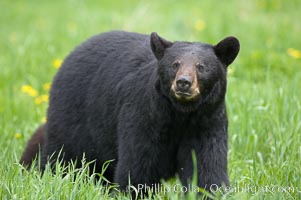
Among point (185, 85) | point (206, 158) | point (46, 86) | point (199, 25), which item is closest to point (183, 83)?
point (185, 85)

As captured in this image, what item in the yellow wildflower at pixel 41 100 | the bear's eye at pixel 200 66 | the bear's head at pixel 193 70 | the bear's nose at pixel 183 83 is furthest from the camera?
the yellow wildflower at pixel 41 100

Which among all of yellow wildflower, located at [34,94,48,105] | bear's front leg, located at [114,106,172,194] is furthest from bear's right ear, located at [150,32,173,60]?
yellow wildflower, located at [34,94,48,105]

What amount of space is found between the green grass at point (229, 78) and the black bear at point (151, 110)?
0.29 metres

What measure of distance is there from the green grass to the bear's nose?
78 cm

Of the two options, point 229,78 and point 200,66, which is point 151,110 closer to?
point 200,66

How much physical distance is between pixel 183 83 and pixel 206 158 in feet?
2.33

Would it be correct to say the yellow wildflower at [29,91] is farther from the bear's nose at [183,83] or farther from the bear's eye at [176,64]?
the bear's nose at [183,83]

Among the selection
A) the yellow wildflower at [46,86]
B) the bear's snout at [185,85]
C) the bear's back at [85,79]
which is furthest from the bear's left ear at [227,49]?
the yellow wildflower at [46,86]

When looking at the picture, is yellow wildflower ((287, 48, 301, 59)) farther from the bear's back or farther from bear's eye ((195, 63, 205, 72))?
bear's eye ((195, 63, 205, 72))

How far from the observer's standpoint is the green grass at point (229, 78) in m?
4.59

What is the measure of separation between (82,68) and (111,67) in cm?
33

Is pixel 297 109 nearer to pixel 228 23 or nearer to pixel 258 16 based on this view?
pixel 228 23

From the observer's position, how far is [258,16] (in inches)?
461

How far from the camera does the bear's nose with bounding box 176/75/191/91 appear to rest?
4.29 m
